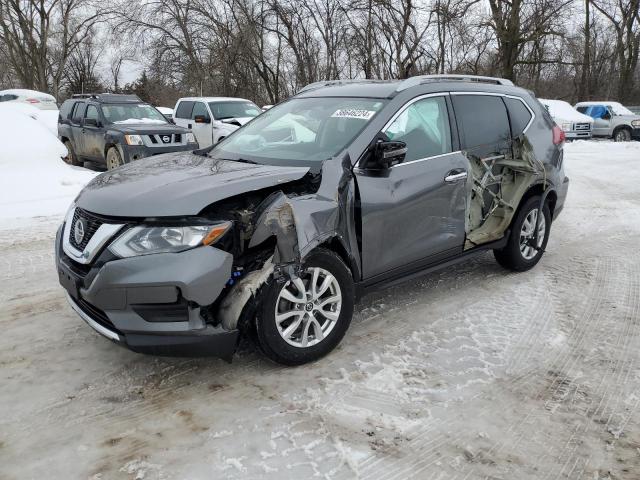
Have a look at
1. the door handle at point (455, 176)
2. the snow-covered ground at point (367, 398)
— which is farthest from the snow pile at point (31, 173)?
the door handle at point (455, 176)

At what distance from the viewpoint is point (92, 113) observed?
1204 cm

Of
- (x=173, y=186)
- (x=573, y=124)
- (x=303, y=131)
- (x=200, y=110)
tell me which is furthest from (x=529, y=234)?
(x=573, y=124)

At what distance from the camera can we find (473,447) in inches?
104

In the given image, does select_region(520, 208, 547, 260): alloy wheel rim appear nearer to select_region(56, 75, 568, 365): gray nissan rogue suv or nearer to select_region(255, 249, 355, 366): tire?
select_region(56, 75, 568, 365): gray nissan rogue suv

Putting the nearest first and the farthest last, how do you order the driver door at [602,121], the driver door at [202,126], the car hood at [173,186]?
the car hood at [173,186] → the driver door at [202,126] → the driver door at [602,121]

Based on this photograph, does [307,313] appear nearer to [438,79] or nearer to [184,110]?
[438,79]

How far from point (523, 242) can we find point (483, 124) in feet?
4.20

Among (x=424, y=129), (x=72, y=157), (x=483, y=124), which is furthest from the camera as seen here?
(x=72, y=157)

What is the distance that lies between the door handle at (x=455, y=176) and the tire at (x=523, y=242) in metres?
1.03

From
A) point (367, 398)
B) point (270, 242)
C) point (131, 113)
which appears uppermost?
point (131, 113)

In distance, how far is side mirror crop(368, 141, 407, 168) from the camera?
355 centimetres

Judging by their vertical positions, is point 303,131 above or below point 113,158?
above

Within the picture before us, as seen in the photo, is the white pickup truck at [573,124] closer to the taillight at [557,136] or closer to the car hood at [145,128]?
the car hood at [145,128]

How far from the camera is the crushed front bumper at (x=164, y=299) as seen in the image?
281 centimetres
